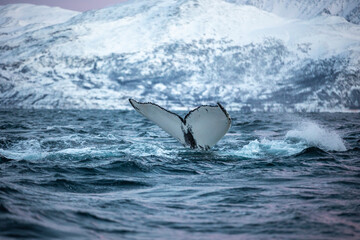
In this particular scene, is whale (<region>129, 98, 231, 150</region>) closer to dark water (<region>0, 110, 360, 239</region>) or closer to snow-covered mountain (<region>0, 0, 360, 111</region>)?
dark water (<region>0, 110, 360, 239</region>)

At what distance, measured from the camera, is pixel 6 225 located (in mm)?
4438

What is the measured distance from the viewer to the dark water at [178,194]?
456 cm

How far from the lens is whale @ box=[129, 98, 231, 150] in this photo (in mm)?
8844

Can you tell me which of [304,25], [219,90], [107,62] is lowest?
[219,90]

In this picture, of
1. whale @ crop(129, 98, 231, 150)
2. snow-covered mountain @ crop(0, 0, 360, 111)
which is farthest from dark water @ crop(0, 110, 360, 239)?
snow-covered mountain @ crop(0, 0, 360, 111)

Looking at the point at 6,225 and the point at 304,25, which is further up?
the point at 304,25

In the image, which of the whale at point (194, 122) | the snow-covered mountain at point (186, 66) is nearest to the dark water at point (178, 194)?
the whale at point (194, 122)

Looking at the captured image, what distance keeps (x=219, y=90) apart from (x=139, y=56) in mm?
34143

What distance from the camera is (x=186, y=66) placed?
6309 inches

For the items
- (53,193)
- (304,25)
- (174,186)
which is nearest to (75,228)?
(53,193)

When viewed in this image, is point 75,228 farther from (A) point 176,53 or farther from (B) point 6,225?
(A) point 176,53

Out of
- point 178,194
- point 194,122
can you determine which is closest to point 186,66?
point 194,122

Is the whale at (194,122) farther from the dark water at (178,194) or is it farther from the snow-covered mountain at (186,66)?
the snow-covered mountain at (186,66)

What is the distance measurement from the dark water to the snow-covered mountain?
11886cm
